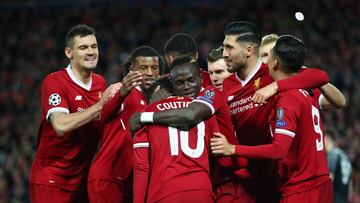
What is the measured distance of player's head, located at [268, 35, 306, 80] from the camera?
6.13 m

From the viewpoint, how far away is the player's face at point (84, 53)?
7.27m

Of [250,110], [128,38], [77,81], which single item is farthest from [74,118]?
[128,38]

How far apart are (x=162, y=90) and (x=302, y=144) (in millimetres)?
1230

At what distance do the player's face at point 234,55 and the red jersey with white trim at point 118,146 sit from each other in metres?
0.87

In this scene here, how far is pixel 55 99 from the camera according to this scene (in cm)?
703

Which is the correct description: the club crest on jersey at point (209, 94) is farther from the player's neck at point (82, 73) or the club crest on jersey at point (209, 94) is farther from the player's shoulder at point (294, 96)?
the player's neck at point (82, 73)

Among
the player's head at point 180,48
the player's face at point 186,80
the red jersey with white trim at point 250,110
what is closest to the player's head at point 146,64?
the player's head at point 180,48

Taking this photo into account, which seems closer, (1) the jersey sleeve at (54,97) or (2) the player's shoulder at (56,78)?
(1) the jersey sleeve at (54,97)

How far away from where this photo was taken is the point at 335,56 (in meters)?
15.3

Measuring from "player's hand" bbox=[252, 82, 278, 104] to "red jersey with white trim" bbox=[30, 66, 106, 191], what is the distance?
6.19 feet

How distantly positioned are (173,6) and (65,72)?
1333cm

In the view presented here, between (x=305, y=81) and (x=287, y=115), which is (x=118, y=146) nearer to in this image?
(x=287, y=115)

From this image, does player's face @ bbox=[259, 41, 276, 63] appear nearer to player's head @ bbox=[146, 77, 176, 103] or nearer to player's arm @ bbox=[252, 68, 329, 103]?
player's arm @ bbox=[252, 68, 329, 103]

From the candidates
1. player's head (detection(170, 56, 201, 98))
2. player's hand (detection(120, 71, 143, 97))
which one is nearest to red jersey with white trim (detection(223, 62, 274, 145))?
player's head (detection(170, 56, 201, 98))
